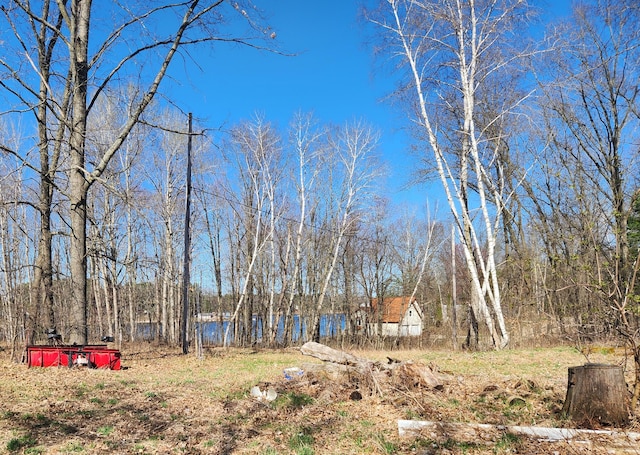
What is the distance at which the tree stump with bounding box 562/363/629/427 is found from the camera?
4.81 m

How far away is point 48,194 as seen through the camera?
11906 millimetres

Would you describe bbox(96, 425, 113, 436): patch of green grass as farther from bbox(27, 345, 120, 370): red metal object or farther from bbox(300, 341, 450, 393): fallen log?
bbox(27, 345, 120, 370): red metal object

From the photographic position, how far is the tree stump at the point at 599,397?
4.81 m

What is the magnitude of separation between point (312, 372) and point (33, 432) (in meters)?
3.97

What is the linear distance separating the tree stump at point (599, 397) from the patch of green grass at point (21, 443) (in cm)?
545

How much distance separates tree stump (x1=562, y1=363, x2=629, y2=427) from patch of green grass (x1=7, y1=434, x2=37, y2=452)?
5.45 meters

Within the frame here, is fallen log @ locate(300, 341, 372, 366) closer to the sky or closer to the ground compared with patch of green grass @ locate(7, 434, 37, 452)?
closer to the ground

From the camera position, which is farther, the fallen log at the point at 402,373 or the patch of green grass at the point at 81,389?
the fallen log at the point at 402,373

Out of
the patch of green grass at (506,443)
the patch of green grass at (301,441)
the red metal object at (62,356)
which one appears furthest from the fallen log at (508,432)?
the red metal object at (62,356)

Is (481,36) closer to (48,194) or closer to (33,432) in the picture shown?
(48,194)

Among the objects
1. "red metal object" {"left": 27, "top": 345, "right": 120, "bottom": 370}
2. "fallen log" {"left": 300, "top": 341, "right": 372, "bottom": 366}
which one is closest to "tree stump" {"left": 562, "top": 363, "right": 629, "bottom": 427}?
"fallen log" {"left": 300, "top": 341, "right": 372, "bottom": 366}

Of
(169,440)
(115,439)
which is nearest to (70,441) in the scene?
(115,439)

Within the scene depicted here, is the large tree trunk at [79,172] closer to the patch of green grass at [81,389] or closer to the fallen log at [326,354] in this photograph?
the patch of green grass at [81,389]

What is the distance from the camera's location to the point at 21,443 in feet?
14.6
